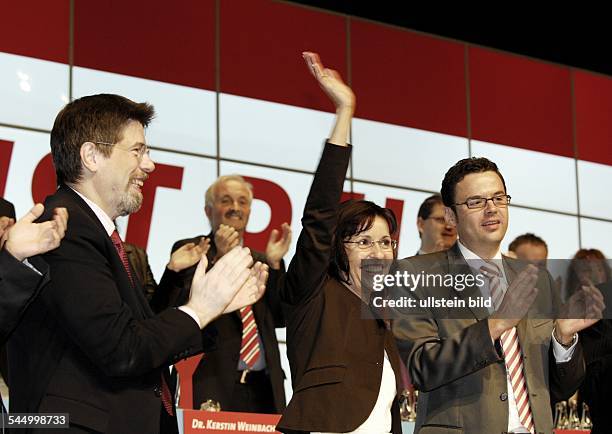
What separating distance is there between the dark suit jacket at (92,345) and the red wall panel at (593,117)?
380 inches

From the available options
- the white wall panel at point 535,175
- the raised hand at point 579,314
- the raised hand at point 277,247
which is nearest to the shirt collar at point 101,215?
the raised hand at point 579,314

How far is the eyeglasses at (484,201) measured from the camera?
386 centimetres

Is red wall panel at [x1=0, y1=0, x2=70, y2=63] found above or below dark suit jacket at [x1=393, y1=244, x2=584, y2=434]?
above

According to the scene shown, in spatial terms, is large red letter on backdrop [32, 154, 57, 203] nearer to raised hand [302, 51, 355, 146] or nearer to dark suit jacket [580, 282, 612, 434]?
raised hand [302, 51, 355, 146]

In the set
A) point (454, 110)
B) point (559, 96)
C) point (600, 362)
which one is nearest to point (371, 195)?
point (454, 110)

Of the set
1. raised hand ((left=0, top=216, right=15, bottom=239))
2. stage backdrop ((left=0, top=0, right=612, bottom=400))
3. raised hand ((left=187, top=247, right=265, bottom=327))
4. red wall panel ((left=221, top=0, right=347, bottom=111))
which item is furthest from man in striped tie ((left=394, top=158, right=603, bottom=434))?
red wall panel ((left=221, top=0, right=347, bottom=111))

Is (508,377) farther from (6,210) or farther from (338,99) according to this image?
(6,210)

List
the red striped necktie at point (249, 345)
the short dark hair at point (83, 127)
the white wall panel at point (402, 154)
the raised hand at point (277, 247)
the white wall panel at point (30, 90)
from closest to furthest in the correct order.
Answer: the short dark hair at point (83, 127) < the raised hand at point (277, 247) < the red striped necktie at point (249, 345) < the white wall panel at point (30, 90) < the white wall panel at point (402, 154)

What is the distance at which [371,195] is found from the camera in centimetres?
1033

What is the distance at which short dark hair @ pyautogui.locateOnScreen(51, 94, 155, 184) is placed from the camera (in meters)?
3.06

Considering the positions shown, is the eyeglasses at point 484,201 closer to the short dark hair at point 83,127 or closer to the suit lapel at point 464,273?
the suit lapel at point 464,273

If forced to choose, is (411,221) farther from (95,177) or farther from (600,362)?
(95,177)

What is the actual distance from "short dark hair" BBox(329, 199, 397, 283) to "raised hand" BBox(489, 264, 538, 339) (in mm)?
644

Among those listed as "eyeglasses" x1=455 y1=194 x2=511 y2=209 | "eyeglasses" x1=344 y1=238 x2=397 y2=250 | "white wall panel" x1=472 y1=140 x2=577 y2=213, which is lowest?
Result: "eyeglasses" x1=344 y1=238 x2=397 y2=250
